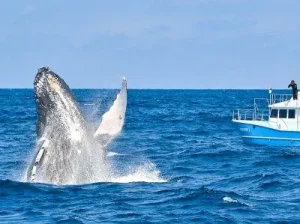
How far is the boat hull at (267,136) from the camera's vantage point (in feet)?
111

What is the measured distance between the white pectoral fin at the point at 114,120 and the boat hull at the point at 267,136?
18.7m

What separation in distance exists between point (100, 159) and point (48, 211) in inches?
87.9

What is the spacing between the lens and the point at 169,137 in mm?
38469

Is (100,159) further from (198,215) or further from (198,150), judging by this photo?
(198,150)

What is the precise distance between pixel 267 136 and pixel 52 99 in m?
20.3

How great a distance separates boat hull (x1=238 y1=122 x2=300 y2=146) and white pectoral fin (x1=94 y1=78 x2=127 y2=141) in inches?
736

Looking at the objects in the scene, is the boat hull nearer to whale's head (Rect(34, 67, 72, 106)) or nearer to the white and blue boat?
the white and blue boat

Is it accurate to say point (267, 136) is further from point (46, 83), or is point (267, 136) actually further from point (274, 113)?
point (46, 83)

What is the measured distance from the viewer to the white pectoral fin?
16438 mm

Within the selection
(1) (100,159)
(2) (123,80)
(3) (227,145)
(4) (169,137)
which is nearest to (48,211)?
(1) (100,159)

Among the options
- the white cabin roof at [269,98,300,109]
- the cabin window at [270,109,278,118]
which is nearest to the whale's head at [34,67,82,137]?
the white cabin roof at [269,98,300,109]

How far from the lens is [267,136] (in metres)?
34.3

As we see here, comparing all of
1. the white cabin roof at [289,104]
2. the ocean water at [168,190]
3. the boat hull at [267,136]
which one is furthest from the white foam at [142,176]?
the white cabin roof at [289,104]

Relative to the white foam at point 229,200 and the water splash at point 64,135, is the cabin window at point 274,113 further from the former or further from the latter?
the water splash at point 64,135
